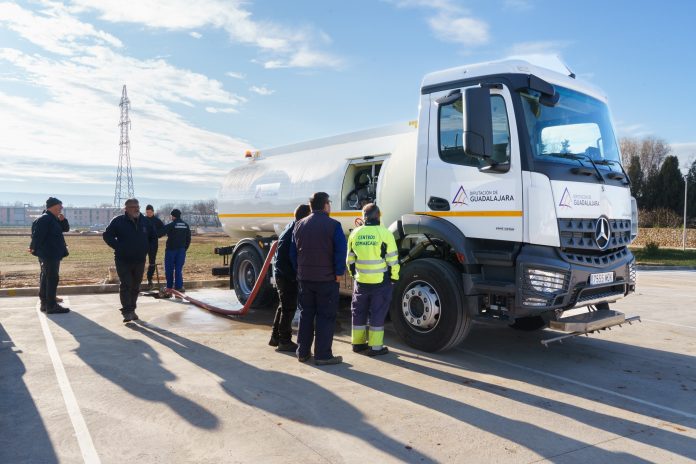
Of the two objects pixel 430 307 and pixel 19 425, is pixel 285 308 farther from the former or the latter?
pixel 19 425

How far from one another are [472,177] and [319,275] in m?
1.97

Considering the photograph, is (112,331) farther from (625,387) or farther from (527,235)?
(625,387)

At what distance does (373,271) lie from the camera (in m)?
5.92

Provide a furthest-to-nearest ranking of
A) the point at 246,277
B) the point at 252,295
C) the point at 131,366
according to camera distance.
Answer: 1. the point at 246,277
2. the point at 252,295
3. the point at 131,366

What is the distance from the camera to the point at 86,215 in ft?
643

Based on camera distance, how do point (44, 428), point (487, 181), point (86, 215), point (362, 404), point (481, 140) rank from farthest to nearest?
point (86, 215) → point (487, 181) → point (481, 140) → point (362, 404) → point (44, 428)

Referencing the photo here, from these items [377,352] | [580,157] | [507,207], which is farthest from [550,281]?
[377,352]

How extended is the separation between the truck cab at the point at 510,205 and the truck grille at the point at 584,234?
1 cm

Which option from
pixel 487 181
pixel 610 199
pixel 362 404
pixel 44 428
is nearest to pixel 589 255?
pixel 610 199

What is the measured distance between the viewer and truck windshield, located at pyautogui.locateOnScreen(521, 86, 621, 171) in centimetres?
552

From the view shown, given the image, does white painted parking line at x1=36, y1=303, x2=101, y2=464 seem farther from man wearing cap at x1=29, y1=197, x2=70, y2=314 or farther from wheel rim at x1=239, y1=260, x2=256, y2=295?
wheel rim at x1=239, y1=260, x2=256, y2=295

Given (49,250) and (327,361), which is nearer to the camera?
(327,361)

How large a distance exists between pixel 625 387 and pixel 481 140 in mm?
2758

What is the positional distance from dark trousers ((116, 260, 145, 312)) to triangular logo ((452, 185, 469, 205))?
495 centimetres
